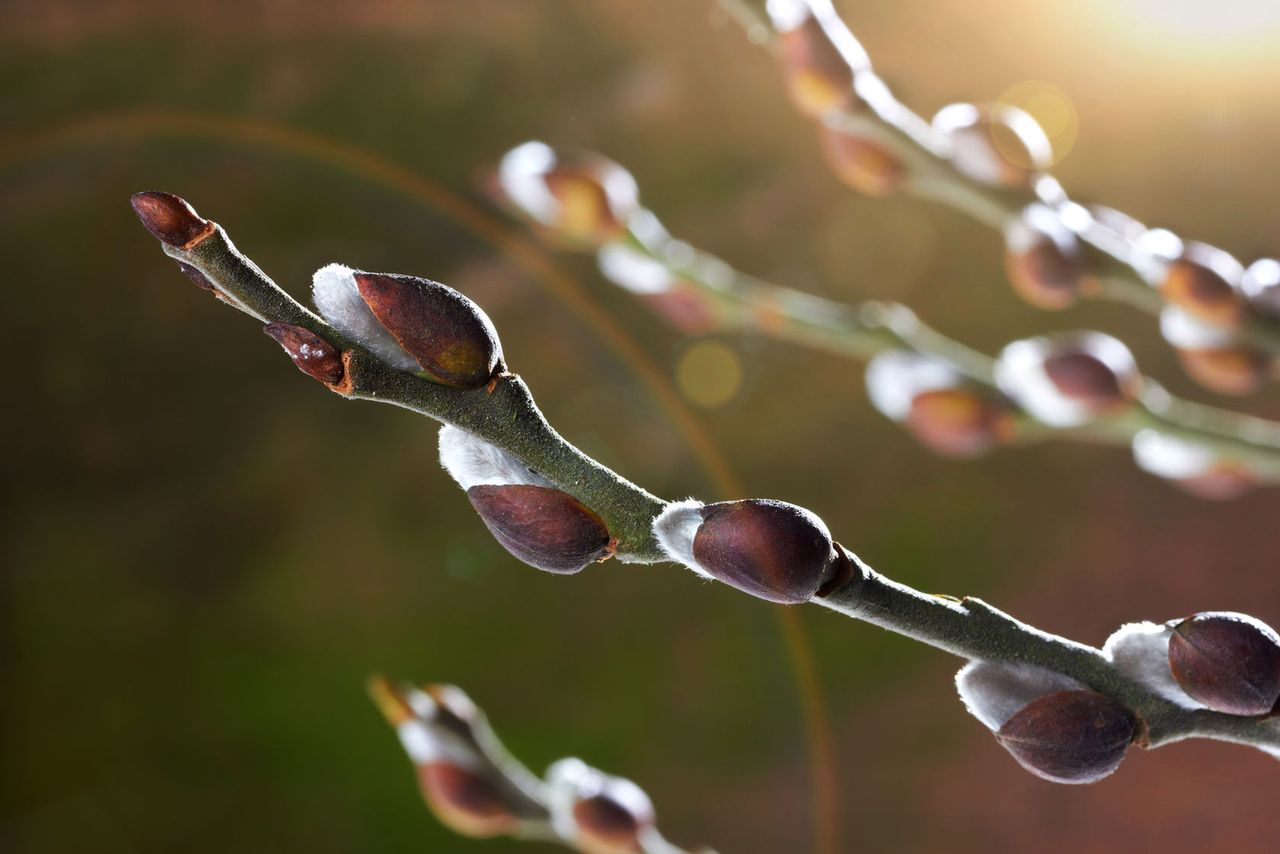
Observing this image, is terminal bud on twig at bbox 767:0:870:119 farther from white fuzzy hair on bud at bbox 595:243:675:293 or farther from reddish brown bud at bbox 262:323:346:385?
reddish brown bud at bbox 262:323:346:385

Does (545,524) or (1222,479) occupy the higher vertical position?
(1222,479)

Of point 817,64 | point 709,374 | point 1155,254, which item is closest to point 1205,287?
point 1155,254

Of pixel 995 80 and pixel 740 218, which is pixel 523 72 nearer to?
pixel 740 218

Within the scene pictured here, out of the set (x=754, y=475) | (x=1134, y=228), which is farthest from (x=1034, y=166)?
(x=754, y=475)

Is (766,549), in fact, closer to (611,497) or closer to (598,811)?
(611,497)

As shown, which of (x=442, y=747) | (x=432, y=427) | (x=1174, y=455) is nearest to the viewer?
(x=442, y=747)
